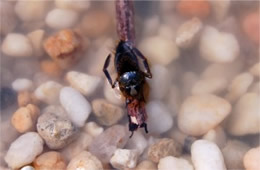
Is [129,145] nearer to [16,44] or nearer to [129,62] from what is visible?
[129,62]

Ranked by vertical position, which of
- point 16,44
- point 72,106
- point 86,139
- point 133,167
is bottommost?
point 133,167

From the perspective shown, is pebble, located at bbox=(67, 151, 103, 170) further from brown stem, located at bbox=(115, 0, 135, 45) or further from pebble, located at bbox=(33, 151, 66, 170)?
brown stem, located at bbox=(115, 0, 135, 45)

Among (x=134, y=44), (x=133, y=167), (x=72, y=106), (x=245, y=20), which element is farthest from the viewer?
(x=245, y=20)

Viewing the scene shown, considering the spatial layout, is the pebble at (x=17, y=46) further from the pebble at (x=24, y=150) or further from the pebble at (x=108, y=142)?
the pebble at (x=108, y=142)

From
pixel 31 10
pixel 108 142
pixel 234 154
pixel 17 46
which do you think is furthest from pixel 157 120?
pixel 31 10

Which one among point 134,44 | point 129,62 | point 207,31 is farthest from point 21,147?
point 207,31

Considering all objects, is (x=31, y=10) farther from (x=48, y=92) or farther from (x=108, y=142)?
(x=108, y=142)

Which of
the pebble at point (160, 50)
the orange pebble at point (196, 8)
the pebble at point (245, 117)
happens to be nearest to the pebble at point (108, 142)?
the pebble at point (160, 50)
